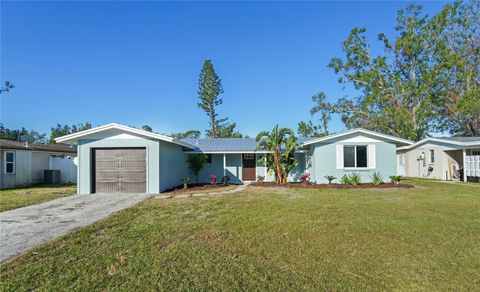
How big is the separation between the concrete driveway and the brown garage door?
74.9 inches

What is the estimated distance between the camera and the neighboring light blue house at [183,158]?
1208cm

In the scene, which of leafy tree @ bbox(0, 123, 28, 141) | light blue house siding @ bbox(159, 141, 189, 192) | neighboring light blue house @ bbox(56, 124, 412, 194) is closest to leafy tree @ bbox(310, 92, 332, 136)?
neighboring light blue house @ bbox(56, 124, 412, 194)

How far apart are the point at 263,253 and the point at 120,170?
10.1 meters

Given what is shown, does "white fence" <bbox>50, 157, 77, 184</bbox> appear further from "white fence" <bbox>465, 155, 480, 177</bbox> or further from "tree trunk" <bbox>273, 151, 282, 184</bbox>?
"white fence" <bbox>465, 155, 480, 177</bbox>

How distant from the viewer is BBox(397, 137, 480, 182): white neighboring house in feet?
53.3

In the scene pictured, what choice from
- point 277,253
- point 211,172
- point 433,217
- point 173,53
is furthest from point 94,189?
point 433,217

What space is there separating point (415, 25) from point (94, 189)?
112 feet

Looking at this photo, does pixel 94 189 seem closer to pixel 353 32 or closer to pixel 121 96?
pixel 121 96

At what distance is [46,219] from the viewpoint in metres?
6.93

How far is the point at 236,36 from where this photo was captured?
16.2 m

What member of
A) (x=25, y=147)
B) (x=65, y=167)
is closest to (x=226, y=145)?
(x=65, y=167)

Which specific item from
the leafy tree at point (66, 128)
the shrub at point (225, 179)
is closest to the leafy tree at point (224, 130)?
the shrub at point (225, 179)

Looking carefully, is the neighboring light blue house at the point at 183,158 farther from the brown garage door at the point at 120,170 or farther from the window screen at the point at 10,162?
the window screen at the point at 10,162

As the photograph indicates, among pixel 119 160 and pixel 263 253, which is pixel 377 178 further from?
pixel 119 160
